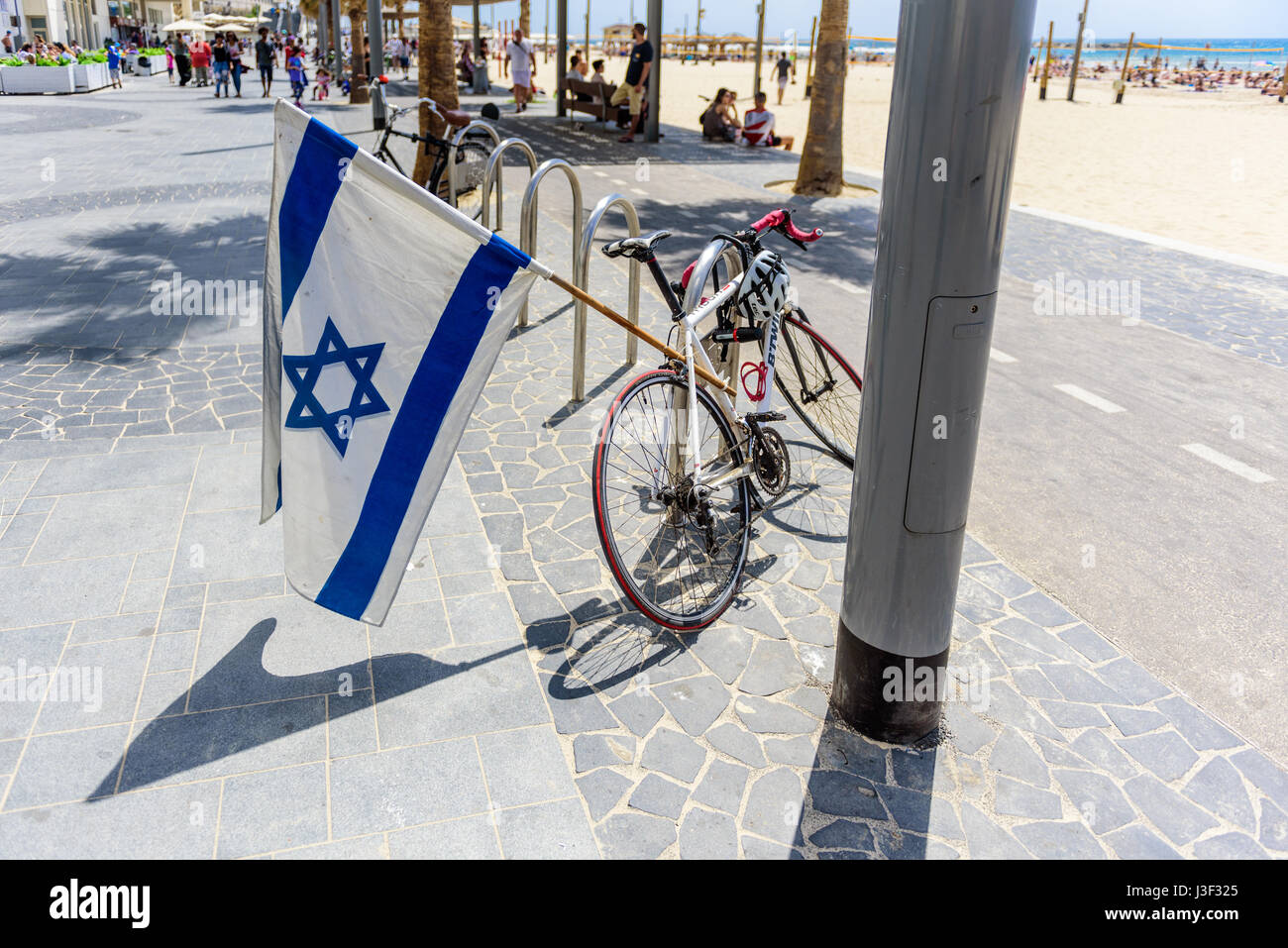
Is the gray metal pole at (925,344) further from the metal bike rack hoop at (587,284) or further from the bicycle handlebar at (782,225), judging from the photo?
the metal bike rack hoop at (587,284)

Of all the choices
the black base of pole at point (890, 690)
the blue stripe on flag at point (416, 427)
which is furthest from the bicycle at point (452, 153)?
the black base of pole at point (890, 690)

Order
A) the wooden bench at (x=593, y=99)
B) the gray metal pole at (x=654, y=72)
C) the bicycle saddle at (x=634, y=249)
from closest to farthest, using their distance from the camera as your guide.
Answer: the bicycle saddle at (x=634, y=249), the gray metal pole at (x=654, y=72), the wooden bench at (x=593, y=99)

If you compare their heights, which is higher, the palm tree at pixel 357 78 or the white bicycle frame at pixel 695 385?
the palm tree at pixel 357 78

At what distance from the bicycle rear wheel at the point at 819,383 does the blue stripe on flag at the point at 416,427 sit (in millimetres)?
2112

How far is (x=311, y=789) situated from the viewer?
2.96 metres

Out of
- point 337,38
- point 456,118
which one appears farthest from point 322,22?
point 456,118

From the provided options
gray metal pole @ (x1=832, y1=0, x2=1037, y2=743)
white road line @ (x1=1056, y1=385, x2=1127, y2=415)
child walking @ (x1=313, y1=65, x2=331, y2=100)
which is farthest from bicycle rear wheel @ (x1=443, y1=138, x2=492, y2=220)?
child walking @ (x1=313, y1=65, x2=331, y2=100)

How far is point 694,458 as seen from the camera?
12.8ft

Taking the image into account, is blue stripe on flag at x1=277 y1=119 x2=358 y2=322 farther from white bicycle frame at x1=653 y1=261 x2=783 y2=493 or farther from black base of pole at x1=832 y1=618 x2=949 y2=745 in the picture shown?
black base of pole at x1=832 y1=618 x2=949 y2=745

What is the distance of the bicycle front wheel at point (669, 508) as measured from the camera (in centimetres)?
373

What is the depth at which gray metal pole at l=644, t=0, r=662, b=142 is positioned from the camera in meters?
19.0

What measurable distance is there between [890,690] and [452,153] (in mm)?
8727

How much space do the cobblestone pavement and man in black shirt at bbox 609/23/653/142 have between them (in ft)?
53.8
